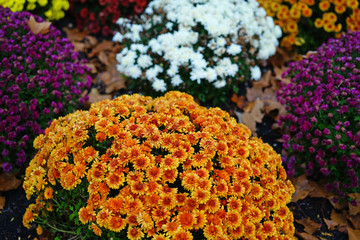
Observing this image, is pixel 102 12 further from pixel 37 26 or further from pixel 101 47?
pixel 37 26

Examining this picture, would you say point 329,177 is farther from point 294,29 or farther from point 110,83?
point 110,83

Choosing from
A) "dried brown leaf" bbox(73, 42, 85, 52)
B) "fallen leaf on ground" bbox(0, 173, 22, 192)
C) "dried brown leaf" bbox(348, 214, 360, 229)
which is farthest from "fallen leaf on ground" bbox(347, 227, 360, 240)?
"dried brown leaf" bbox(73, 42, 85, 52)

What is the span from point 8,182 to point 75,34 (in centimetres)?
234

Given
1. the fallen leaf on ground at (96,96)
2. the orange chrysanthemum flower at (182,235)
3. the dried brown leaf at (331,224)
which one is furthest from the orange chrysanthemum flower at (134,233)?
the fallen leaf on ground at (96,96)

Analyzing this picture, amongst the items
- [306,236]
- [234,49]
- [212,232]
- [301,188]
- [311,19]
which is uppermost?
[311,19]

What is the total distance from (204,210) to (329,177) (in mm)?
1682

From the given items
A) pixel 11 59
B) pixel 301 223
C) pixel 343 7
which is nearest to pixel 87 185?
pixel 11 59

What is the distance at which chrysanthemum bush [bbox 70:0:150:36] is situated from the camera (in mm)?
4270

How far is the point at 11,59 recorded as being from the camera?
114 inches

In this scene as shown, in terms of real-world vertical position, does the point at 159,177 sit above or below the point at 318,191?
above

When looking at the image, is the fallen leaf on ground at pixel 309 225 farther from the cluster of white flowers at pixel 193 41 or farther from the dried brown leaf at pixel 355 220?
the cluster of white flowers at pixel 193 41

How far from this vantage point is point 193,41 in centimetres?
344

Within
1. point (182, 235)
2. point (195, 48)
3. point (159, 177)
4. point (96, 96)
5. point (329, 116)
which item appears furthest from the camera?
point (96, 96)

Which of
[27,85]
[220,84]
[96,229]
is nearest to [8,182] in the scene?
[27,85]
